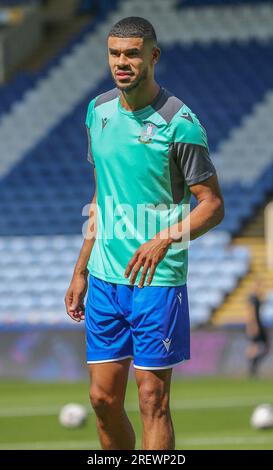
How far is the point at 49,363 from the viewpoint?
62.3ft

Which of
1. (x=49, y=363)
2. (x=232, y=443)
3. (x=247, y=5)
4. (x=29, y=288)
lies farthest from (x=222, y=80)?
(x=232, y=443)

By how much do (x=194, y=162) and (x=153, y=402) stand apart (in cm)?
116

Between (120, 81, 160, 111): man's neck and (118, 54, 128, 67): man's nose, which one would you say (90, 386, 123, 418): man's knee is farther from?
(118, 54, 128, 67): man's nose

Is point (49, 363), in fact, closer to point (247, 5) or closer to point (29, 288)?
point (29, 288)

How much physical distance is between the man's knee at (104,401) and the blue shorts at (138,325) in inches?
6.0

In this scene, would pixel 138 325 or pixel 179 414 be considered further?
pixel 179 414

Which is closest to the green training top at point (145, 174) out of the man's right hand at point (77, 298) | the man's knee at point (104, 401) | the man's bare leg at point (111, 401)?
the man's right hand at point (77, 298)

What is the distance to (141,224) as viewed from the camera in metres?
6.38

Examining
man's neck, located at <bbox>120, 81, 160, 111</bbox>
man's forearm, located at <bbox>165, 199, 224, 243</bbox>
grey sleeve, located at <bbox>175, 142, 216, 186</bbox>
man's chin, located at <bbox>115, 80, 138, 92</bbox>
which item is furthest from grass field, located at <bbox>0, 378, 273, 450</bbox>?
man's chin, located at <bbox>115, 80, 138, 92</bbox>

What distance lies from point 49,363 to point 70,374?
1.14 feet

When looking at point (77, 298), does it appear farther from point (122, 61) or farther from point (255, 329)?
point (255, 329)

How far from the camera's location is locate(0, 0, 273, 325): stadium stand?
20.8m

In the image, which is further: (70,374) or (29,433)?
(70,374)

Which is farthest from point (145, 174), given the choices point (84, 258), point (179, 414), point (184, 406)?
point (184, 406)
